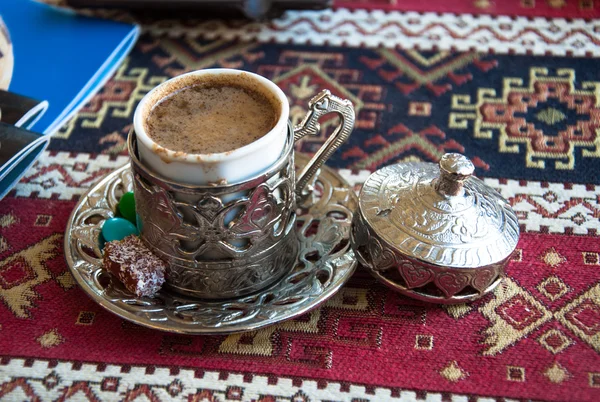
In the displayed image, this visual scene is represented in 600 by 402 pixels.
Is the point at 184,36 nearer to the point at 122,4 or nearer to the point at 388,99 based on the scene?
the point at 122,4

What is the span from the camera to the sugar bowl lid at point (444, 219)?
725 millimetres

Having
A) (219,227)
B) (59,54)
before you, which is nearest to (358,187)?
(219,227)

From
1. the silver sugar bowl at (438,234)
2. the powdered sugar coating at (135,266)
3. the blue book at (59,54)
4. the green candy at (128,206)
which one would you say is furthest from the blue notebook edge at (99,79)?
the silver sugar bowl at (438,234)

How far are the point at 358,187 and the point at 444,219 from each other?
0.25 meters

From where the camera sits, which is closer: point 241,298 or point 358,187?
point 241,298

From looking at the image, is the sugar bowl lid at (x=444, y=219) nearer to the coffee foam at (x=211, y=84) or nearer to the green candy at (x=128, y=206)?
the coffee foam at (x=211, y=84)

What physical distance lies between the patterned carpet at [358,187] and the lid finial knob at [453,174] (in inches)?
5.6

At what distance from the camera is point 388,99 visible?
113 cm

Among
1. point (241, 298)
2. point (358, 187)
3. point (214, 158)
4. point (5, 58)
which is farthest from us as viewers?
point (5, 58)

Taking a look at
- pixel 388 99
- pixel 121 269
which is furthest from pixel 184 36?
pixel 121 269

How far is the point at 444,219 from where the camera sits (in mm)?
742

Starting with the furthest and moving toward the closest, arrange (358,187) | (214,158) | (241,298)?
1. (358,187)
2. (241,298)
3. (214,158)

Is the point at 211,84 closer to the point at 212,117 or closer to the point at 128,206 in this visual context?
the point at 212,117

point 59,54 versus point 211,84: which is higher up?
point 211,84
